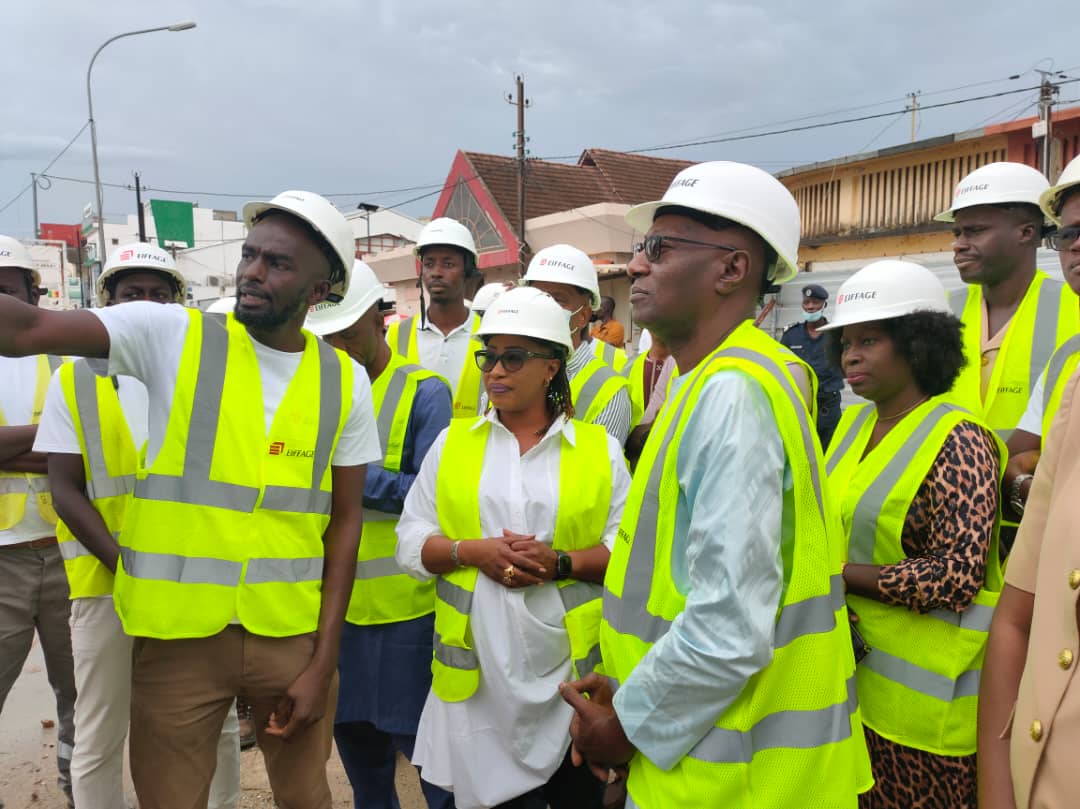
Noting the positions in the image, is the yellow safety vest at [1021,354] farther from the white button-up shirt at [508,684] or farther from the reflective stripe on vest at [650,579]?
the reflective stripe on vest at [650,579]

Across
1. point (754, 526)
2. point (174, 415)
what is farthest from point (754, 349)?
point (174, 415)

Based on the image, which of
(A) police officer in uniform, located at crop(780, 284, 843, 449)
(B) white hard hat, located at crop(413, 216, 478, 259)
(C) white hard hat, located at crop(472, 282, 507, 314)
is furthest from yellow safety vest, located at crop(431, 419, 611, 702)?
(A) police officer in uniform, located at crop(780, 284, 843, 449)

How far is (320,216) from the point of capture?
7.78 ft

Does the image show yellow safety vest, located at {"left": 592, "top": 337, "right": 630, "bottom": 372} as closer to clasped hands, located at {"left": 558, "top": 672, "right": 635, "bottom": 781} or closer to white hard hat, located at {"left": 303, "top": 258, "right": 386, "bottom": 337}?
white hard hat, located at {"left": 303, "top": 258, "right": 386, "bottom": 337}

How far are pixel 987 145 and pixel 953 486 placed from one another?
1392 cm

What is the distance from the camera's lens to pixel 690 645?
1.44m

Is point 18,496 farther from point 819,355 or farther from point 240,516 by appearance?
point 819,355

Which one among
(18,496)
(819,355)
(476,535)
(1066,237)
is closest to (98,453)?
(18,496)

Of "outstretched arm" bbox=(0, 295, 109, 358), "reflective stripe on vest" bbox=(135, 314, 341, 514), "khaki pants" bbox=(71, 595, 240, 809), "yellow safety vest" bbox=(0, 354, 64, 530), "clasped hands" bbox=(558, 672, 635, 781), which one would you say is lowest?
"khaki pants" bbox=(71, 595, 240, 809)

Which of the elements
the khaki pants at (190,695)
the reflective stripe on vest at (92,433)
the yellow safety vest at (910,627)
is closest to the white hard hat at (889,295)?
the yellow safety vest at (910,627)

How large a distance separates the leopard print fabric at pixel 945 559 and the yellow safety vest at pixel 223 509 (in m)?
1.76

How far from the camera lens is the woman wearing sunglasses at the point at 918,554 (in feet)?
7.14

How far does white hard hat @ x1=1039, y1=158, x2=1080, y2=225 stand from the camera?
230 cm

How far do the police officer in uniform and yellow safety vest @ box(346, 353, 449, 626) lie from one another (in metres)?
4.79
